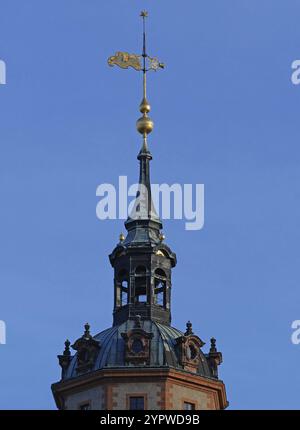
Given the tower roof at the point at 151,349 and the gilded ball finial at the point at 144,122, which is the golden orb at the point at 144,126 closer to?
the gilded ball finial at the point at 144,122

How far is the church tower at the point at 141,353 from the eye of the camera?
12694cm

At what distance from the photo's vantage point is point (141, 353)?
420ft

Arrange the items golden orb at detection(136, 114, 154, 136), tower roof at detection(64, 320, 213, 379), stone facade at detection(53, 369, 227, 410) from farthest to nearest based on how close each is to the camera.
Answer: golden orb at detection(136, 114, 154, 136) → tower roof at detection(64, 320, 213, 379) → stone facade at detection(53, 369, 227, 410)

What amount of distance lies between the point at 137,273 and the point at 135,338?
6401mm

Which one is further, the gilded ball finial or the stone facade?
the gilded ball finial

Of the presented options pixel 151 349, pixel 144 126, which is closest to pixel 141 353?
pixel 151 349

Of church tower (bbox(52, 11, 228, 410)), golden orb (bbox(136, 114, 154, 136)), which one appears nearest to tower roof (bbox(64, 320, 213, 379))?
church tower (bbox(52, 11, 228, 410))

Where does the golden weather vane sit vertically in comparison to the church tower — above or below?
above

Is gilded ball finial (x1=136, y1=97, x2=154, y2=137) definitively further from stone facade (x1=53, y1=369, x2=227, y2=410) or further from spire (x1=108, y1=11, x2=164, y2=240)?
stone facade (x1=53, y1=369, x2=227, y2=410)

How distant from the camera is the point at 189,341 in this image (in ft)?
427

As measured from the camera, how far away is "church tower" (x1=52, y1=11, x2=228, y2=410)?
127 meters

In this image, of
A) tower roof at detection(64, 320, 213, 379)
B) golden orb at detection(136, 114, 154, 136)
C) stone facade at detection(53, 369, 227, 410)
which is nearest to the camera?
stone facade at detection(53, 369, 227, 410)

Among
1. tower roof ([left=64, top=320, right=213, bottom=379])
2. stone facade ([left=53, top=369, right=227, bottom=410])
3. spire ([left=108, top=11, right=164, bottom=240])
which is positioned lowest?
stone facade ([left=53, top=369, right=227, bottom=410])

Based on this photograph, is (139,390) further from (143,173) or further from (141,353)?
(143,173)
